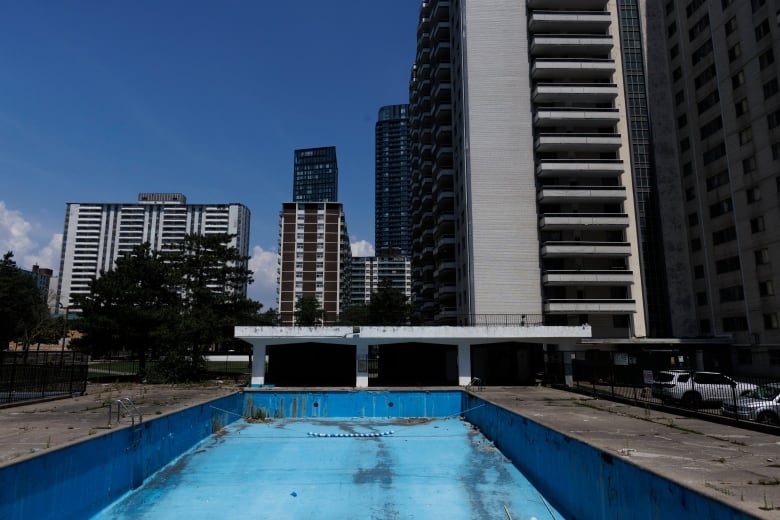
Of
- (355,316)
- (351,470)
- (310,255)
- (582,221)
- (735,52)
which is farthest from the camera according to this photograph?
(310,255)

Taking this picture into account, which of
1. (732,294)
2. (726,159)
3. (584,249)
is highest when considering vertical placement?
(726,159)

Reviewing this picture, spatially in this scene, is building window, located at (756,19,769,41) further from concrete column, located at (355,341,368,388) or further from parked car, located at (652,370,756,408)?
concrete column, located at (355,341,368,388)

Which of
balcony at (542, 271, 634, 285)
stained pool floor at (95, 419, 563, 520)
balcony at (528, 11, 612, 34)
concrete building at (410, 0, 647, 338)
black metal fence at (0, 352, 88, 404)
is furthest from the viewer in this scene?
balcony at (528, 11, 612, 34)

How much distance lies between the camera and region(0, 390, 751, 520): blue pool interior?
995cm

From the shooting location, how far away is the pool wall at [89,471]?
33.1 ft

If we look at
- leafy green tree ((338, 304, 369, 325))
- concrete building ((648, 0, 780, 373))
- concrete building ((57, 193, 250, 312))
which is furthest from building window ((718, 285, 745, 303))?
concrete building ((57, 193, 250, 312))

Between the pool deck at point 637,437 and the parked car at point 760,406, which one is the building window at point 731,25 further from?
the parked car at point 760,406

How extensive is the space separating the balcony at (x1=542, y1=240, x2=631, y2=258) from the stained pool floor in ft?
87.6

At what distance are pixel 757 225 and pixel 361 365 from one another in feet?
121

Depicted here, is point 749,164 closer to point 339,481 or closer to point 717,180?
point 717,180

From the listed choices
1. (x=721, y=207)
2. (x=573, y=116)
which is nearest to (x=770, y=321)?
(x=721, y=207)

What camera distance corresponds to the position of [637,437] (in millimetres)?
14086

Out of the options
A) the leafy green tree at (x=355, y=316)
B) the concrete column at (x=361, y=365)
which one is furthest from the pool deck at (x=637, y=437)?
the leafy green tree at (x=355, y=316)

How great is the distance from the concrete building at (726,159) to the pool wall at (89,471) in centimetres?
4535
